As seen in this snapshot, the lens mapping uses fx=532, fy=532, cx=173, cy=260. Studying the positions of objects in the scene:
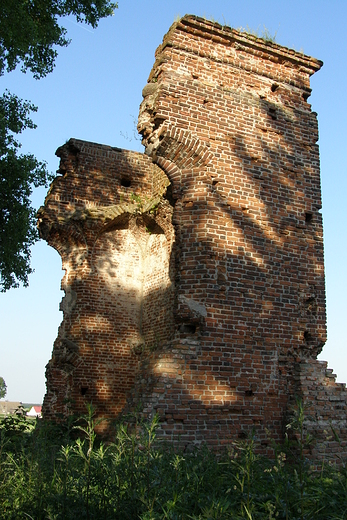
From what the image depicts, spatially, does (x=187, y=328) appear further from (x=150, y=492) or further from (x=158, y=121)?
(x=150, y=492)

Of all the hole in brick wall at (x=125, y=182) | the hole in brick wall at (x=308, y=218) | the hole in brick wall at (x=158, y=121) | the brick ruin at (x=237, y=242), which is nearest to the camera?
the brick ruin at (x=237, y=242)

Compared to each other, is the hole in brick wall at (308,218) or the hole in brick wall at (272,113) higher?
the hole in brick wall at (272,113)

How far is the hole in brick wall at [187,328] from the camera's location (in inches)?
290

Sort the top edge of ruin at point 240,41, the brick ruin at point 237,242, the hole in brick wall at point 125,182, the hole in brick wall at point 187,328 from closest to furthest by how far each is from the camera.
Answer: the brick ruin at point 237,242 → the hole in brick wall at point 187,328 → the top edge of ruin at point 240,41 → the hole in brick wall at point 125,182

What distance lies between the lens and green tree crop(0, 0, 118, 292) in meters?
9.70

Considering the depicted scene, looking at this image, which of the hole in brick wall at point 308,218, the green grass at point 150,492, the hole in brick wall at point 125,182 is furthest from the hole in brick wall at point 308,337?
the hole in brick wall at point 125,182

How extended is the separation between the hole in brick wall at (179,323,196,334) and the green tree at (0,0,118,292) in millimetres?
4352

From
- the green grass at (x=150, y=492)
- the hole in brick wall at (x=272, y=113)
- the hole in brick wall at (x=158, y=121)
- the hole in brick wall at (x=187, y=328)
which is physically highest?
the hole in brick wall at (x=272, y=113)

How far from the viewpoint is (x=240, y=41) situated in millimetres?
8711

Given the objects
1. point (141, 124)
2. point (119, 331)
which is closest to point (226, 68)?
point (141, 124)

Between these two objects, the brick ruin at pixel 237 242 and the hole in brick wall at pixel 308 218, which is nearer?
the brick ruin at pixel 237 242

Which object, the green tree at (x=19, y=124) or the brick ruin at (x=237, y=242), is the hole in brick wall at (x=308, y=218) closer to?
the brick ruin at (x=237, y=242)

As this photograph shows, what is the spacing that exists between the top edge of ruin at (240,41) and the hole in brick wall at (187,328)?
4.23m

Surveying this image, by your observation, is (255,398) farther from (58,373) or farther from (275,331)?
(58,373)
